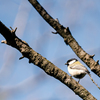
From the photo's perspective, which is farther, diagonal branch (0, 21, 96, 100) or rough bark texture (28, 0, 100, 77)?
rough bark texture (28, 0, 100, 77)

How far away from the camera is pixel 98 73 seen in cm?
223

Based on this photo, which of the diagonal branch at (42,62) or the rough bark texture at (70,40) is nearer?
the diagonal branch at (42,62)

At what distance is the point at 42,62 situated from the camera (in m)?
2.01

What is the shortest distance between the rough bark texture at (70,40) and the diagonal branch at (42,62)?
0.37m

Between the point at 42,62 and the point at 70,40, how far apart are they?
25.1 inches

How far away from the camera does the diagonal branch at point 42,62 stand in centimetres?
200

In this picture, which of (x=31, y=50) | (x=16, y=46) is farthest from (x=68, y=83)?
(x=16, y=46)

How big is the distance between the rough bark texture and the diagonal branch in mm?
373

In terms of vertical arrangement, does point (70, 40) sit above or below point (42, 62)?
above

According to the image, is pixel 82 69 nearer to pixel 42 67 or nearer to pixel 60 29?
pixel 60 29

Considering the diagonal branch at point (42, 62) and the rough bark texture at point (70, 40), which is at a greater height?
the rough bark texture at point (70, 40)

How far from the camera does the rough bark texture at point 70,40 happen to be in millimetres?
2262

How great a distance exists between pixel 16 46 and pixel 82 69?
9.43 feet

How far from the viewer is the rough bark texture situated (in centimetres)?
226
